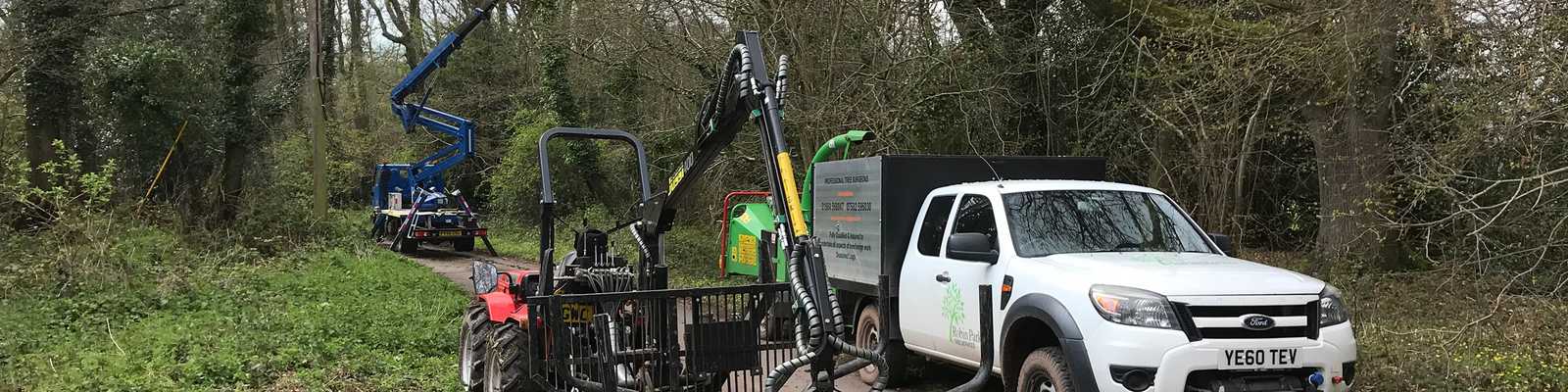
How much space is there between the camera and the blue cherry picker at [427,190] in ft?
71.7

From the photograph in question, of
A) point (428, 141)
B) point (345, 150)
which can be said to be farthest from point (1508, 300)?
point (345, 150)

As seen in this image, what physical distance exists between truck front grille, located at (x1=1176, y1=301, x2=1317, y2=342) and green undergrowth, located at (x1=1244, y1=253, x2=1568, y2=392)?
2140 millimetres

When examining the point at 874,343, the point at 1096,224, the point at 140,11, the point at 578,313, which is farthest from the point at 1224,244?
the point at 140,11

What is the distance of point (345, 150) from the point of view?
35.5m

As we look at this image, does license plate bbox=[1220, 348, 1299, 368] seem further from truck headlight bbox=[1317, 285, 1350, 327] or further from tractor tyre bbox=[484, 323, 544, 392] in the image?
tractor tyre bbox=[484, 323, 544, 392]

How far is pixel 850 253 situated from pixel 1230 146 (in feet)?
25.2

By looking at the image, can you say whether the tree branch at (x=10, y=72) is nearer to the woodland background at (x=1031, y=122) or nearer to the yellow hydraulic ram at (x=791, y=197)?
the woodland background at (x=1031, y=122)

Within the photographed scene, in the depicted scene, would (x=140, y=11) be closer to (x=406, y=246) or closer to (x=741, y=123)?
(x=406, y=246)

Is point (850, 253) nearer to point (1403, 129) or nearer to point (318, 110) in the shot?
point (1403, 129)

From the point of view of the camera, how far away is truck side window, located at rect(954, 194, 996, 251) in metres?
6.99

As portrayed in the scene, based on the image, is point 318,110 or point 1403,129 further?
point 318,110

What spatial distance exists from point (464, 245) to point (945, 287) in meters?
17.4

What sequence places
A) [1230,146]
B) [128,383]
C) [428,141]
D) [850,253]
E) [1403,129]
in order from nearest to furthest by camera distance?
[128,383], [850,253], [1403,129], [1230,146], [428,141]

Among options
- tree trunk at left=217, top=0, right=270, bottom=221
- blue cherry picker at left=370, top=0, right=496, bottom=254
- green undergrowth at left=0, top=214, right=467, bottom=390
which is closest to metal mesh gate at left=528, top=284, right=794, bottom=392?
green undergrowth at left=0, top=214, right=467, bottom=390
